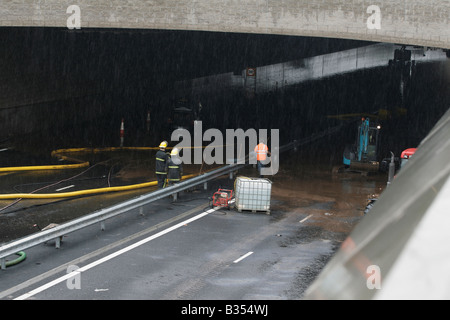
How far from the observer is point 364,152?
24.2 metres

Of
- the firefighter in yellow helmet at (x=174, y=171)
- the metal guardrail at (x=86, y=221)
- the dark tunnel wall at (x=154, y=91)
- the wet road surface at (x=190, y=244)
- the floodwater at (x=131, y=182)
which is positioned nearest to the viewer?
the wet road surface at (x=190, y=244)

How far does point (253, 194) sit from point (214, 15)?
22.5 ft

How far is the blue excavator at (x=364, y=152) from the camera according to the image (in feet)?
78.0

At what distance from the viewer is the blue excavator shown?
78.0 feet

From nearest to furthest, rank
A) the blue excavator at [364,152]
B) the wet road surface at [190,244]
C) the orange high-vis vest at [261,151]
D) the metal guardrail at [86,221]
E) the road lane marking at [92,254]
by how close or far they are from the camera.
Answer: the road lane marking at [92,254], the wet road surface at [190,244], the metal guardrail at [86,221], the orange high-vis vest at [261,151], the blue excavator at [364,152]

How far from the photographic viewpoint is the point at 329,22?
800 inches

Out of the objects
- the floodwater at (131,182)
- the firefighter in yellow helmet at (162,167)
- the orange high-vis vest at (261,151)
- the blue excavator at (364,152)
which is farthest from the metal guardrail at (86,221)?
the blue excavator at (364,152)

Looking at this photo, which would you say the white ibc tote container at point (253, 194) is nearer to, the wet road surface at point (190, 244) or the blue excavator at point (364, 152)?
the wet road surface at point (190, 244)

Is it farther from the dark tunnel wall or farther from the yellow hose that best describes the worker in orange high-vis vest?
the dark tunnel wall

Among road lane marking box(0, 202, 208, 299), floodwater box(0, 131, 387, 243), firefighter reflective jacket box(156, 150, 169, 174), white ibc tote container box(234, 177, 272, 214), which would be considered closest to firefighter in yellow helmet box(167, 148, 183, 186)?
firefighter reflective jacket box(156, 150, 169, 174)

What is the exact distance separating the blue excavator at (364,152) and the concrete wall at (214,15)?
16.7 ft

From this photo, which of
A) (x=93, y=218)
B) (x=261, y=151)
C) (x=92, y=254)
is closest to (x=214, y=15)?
(x=261, y=151)

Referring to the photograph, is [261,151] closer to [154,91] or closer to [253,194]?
[253,194]

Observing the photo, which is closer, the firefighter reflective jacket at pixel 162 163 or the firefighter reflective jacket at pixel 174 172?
the firefighter reflective jacket at pixel 174 172
